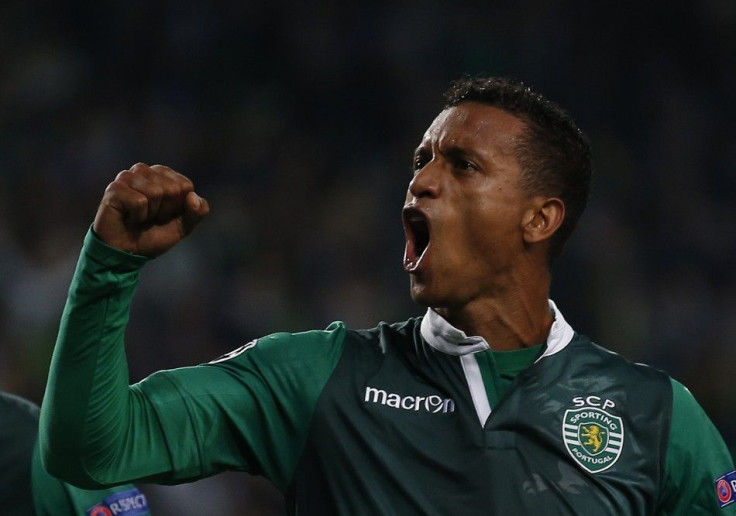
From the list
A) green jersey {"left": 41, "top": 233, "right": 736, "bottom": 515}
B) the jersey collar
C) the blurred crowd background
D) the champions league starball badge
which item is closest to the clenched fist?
green jersey {"left": 41, "top": 233, "right": 736, "bottom": 515}

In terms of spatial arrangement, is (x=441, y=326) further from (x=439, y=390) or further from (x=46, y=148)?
(x=46, y=148)

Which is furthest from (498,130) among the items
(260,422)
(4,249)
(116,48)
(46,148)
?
(116,48)

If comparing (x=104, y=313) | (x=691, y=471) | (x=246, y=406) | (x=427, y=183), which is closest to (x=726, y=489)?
(x=691, y=471)

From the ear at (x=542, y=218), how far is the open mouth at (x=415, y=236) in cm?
23

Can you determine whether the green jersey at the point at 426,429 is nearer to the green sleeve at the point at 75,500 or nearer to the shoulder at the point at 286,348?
the shoulder at the point at 286,348

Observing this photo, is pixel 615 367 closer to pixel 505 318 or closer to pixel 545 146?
pixel 505 318

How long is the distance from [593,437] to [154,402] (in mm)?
925

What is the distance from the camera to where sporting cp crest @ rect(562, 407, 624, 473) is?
8.23ft

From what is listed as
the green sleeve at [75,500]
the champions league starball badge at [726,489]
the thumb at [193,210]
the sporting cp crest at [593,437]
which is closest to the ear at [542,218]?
the sporting cp crest at [593,437]

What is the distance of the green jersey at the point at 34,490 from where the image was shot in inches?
118

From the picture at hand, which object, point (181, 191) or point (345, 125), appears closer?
point (181, 191)

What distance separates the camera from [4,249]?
638 cm

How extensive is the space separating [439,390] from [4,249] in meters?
4.35

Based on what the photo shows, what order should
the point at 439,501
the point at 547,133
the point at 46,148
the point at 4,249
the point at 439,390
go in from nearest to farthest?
the point at 439,501 → the point at 439,390 → the point at 547,133 → the point at 4,249 → the point at 46,148
